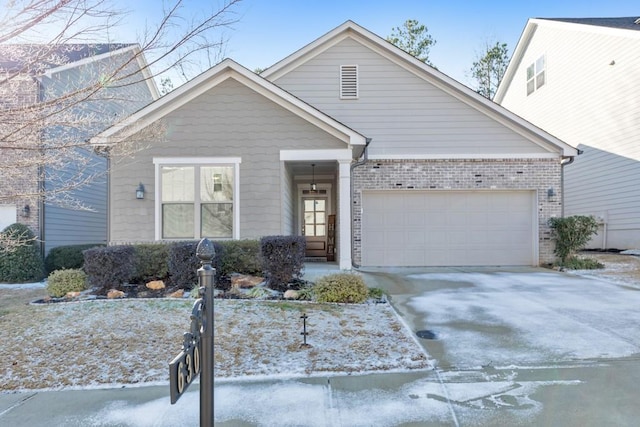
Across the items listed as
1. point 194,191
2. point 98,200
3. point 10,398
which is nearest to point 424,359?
point 10,398

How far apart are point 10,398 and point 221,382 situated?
6.08 feet

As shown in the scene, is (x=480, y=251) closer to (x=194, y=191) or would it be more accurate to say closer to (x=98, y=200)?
(x=194, y=191)

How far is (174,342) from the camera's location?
5.20 m

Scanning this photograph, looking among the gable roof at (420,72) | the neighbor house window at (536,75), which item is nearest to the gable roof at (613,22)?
the neighbor house window at (536,75)

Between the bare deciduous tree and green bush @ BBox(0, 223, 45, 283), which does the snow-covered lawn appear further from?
green bush @ BBox(0, 223, 45, 283)

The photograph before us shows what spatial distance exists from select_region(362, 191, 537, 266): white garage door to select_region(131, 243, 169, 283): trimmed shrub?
17.4 ft

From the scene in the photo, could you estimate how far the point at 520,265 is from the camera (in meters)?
11.9

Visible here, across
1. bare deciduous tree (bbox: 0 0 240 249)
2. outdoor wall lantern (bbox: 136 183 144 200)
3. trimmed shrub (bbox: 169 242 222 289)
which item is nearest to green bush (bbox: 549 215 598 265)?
trimmed shrub (bbox: 169 242 222 289)

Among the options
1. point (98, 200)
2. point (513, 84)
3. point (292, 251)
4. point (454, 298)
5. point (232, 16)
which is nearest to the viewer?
point (232, 16)

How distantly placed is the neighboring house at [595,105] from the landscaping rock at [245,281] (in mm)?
12272

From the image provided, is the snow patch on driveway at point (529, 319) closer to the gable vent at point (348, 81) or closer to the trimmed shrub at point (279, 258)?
the trimmed shrub at point (279, 258)

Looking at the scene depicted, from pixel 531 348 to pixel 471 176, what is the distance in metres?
7.59

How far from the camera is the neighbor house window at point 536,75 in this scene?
17844mm

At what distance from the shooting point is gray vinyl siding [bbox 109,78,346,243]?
9.59m
